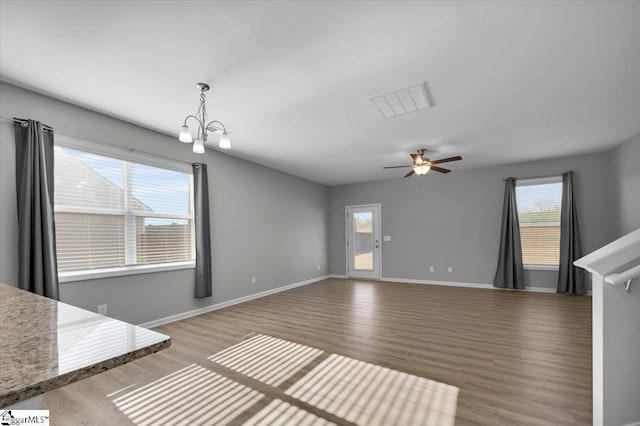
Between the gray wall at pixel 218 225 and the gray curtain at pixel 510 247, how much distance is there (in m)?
4.17

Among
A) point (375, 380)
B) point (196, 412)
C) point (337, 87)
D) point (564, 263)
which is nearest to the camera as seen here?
point (196, 412)

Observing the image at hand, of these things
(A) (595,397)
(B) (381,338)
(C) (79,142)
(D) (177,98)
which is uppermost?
(D) (177,98)

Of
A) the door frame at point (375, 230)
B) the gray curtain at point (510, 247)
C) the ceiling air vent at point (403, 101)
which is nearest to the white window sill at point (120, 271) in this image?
the ceiling air vent at point (403, 101)

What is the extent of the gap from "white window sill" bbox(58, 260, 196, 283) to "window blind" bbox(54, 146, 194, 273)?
0.06 metres

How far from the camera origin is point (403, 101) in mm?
3084

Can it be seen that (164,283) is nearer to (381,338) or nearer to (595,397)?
(381,338)

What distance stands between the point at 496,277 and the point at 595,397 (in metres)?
4.80

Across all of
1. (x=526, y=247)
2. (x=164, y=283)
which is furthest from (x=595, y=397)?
(x=526, y=247)

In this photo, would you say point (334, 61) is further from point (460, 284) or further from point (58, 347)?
point (460, 284)

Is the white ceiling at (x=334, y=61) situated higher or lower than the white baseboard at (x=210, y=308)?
higher

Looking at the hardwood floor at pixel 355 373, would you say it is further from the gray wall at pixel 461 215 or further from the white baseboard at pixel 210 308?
the gray wall at pixel 461 215

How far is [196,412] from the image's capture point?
2.03 m

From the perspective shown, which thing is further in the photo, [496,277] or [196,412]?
[496,277]

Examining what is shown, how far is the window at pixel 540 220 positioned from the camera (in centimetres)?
564
